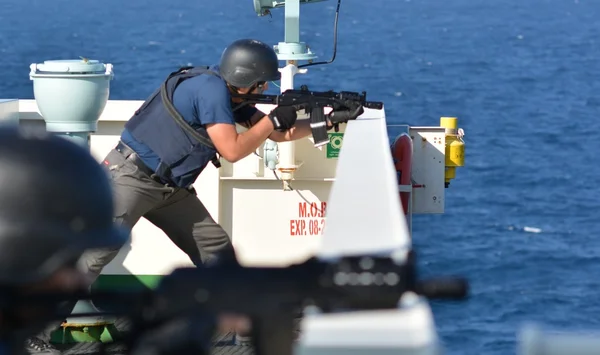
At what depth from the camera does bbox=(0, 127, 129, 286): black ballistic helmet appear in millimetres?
2979

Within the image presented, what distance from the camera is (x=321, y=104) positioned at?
740 cm

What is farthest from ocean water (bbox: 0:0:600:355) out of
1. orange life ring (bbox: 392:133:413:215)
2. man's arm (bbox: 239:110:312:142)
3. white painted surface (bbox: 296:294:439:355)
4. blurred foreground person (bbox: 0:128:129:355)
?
white painted surface (bbox: 296:294:439:355)

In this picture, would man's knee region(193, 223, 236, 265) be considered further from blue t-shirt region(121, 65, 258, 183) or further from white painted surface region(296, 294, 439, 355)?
white painted surface region(296, 294, 439, 355)

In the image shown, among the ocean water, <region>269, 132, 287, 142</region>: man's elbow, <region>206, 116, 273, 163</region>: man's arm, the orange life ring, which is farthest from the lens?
the ocean water

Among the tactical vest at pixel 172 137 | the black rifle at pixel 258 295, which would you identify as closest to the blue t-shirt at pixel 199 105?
the tactical vest at pixel 172 137

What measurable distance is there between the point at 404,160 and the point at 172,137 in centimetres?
250

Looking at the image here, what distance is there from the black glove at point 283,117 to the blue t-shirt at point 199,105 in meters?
0.26

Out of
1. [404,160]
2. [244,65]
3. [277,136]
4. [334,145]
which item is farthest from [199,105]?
[404,160]

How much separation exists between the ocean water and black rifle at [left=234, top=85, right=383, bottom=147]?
11523 mm

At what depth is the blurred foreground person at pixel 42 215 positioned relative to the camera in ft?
9.73

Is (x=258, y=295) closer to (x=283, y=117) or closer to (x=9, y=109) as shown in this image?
(x=283, y=117)

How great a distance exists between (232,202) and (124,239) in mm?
5484

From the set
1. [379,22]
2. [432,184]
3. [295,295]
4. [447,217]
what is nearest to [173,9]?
[379,22]

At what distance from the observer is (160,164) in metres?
6.95
